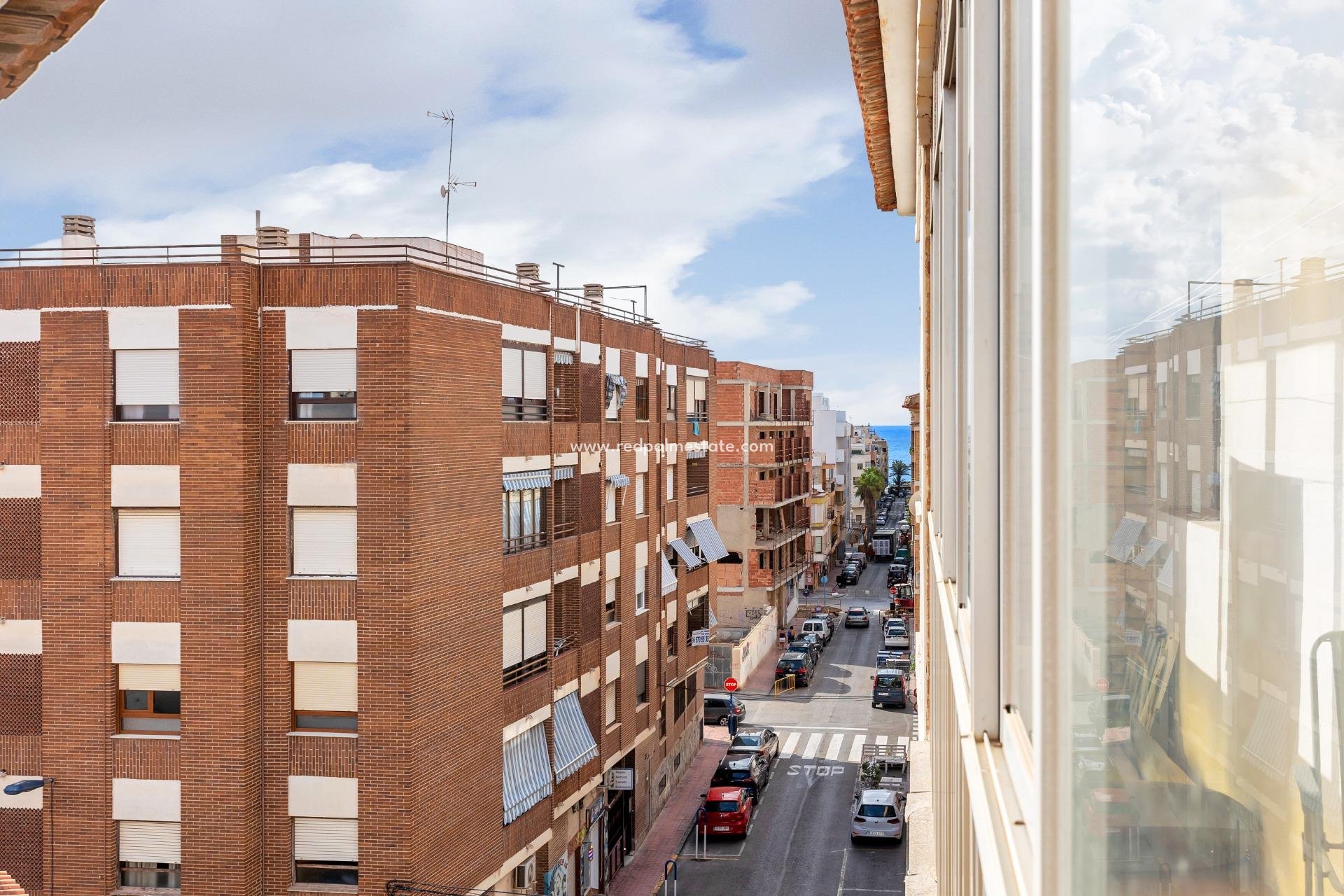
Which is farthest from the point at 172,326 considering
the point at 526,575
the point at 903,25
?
the point at 903,25

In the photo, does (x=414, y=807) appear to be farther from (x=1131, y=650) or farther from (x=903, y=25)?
(x=1131, y=650)

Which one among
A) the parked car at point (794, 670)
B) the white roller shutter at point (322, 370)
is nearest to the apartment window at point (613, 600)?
the white roller shutter at point (322, 370)

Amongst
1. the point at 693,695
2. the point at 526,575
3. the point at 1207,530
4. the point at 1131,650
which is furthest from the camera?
the point at 693,695

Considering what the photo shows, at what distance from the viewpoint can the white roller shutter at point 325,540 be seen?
2067cm

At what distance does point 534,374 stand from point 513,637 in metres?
5.81

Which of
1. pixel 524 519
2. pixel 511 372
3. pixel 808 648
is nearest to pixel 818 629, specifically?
pixel 808 648

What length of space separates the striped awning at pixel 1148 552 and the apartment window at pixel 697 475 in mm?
38622

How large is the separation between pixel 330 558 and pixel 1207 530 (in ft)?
68.6

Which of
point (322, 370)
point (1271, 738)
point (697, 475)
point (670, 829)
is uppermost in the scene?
point (322, 370)

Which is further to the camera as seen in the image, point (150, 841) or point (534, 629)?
point (534, 629)

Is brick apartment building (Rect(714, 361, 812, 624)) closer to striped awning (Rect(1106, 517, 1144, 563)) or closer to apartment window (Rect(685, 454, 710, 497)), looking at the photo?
apartment window (Rect(685, 454, 710, 497))

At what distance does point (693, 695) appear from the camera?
4184 centimetres

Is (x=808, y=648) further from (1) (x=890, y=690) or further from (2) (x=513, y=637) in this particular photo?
(2) (x=513, y=637)

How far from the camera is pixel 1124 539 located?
4.20 ft
